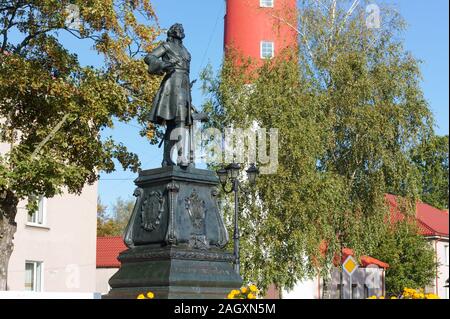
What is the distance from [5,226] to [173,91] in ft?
27.5

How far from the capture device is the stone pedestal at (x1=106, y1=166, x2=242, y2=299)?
12.0 meters

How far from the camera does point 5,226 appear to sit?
65.3 feet

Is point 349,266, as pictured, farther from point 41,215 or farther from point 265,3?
point 265,3

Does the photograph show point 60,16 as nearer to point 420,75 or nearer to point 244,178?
point 244,178

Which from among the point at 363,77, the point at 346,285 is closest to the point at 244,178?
the point at 363,77

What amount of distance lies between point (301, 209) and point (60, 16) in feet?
38.4

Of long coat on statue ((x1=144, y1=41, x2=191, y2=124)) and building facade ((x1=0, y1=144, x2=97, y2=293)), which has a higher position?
long coat on statue ((x1=144, y1=41, x2=191, y2=124))

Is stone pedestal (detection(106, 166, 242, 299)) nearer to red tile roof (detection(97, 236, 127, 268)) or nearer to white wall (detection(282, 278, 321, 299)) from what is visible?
red tile roof (detection(97, 236, 127, 268))

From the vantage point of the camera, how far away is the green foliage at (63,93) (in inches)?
737

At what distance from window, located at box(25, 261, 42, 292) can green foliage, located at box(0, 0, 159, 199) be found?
417 inches

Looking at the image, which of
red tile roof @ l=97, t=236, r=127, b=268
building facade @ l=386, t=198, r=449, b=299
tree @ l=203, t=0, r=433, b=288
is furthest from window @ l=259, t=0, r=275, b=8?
building facade @ l=386, t=198, r=449, b=299

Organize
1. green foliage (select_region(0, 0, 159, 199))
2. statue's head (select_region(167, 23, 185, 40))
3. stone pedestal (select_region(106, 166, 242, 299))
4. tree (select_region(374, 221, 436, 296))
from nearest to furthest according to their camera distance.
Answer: stone pedestal (select_region(106, 166, 242, 299)) → statue's head (select_region(167, 23, 185, 40)) → green foliage (select_region(0, 0, 159, 199)) → tree (select_region(374, 221, 436, 296))

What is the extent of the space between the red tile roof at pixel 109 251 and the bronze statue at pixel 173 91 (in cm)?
2854

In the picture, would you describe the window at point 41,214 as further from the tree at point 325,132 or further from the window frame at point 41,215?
the tree at point 325,132
